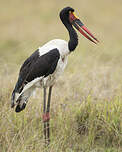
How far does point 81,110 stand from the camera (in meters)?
4.49

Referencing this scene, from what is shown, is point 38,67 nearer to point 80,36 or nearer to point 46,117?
point 46,117

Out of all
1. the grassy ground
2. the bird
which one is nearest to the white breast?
Answer: the bird

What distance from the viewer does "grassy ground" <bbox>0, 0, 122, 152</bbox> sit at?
4019 mm

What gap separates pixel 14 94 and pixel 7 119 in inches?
13.1

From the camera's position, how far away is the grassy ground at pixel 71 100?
402 cm

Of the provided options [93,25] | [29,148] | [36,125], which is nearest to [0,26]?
[93,25]

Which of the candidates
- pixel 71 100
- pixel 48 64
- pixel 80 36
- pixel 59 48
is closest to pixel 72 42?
pixel 59 48

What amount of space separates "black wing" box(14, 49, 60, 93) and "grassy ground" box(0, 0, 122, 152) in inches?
14.2

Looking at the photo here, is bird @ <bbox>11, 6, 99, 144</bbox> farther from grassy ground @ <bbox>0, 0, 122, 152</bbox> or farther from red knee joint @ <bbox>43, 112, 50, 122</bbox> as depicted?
grassy ground @ <bbox>0, 0, 122, 152</bbox>

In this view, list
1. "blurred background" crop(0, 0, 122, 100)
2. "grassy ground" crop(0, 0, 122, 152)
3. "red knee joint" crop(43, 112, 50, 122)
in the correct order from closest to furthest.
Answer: "grassy ground" crop(0, 0, 122, 152) < "red knee joint" crop(43, 112, 50, 122) < "blurred background" crop(0, 0, 122, 100)

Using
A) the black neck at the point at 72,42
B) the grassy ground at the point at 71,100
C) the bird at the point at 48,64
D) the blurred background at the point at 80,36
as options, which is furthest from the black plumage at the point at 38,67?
the blurred background at the point at 80,36

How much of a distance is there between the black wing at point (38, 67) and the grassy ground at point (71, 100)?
360 millimetres

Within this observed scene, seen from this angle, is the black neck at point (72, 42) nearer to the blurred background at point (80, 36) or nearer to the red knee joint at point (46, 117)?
the red knee joint at point (46, 117)

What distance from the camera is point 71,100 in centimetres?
516
